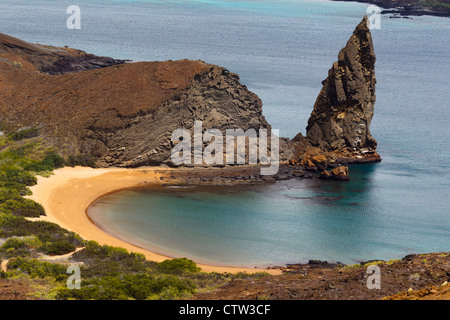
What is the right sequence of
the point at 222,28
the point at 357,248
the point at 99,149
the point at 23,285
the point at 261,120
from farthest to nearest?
1. the point at 222,28
2. the point at 261,120
3. the point at 99,149
4. the point at 357,248
5. the point at 23,285

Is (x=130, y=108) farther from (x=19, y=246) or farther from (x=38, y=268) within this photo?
(x=38, y=268)

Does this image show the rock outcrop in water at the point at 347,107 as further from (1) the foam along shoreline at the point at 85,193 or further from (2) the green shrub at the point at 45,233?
(2) the green shrub at the point at 45,233

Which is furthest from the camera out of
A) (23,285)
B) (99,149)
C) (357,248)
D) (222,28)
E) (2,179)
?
(222,28)

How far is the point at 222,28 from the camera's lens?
192 metres

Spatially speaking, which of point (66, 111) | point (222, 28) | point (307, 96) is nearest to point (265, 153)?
point (66, 111)

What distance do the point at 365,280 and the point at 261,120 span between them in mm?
32321

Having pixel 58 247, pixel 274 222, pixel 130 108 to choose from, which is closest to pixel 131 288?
pixel 58 247

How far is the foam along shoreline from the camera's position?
37.7 meters

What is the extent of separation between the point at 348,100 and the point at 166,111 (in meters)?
16.6

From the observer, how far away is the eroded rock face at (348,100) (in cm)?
5966

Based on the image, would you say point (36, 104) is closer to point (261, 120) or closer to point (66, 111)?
point (66, 111)

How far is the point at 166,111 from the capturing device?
5516 cm

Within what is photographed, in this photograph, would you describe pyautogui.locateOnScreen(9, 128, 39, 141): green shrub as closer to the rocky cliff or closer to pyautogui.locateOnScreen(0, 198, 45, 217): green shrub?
the rocky cliff

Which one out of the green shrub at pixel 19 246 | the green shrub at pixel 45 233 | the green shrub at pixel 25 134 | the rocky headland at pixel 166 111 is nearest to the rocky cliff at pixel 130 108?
the rocky headland at pixel 166 111
